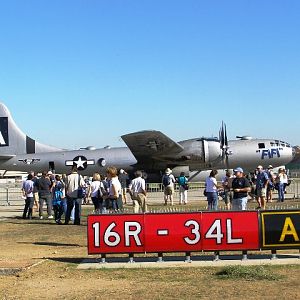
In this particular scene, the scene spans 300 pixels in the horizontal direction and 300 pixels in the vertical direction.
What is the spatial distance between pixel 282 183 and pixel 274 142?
12486mm

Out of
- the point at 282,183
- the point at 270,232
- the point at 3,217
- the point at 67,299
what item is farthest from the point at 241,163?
the point at 67,299

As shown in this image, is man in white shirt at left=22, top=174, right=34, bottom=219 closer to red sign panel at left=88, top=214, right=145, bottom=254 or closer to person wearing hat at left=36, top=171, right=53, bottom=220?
person wearing hat at left=36, top=171, right=53, bottom=220

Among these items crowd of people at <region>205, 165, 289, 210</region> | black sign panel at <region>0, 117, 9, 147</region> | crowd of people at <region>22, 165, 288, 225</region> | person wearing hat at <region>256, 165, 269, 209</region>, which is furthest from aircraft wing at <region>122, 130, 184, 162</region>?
person wearing hat at <region>256, 165, 269, 209</region>

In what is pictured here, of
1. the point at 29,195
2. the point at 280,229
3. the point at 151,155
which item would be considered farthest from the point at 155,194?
the point at 280,229

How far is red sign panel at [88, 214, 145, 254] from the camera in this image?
995 cm

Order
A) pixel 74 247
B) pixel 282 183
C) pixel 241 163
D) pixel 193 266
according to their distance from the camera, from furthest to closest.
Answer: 1. pixel 241 163
2. pixel 282 183
3. pixel 74 247
4. pixel 193 266

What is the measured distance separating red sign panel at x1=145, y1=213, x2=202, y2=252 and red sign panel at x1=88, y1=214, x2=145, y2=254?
0.16 meters

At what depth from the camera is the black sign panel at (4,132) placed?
126 ft

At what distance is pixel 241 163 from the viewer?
37.4 m

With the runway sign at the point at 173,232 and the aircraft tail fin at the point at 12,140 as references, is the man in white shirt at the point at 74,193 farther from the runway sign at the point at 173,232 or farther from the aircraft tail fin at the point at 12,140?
the aircraft tail fin at the point at 12,140

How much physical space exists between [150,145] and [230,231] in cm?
2555

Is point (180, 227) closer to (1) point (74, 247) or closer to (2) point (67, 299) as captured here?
(2) point (67, 299)

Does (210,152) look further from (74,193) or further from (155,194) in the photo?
(74,193)

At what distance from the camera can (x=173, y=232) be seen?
991cm
